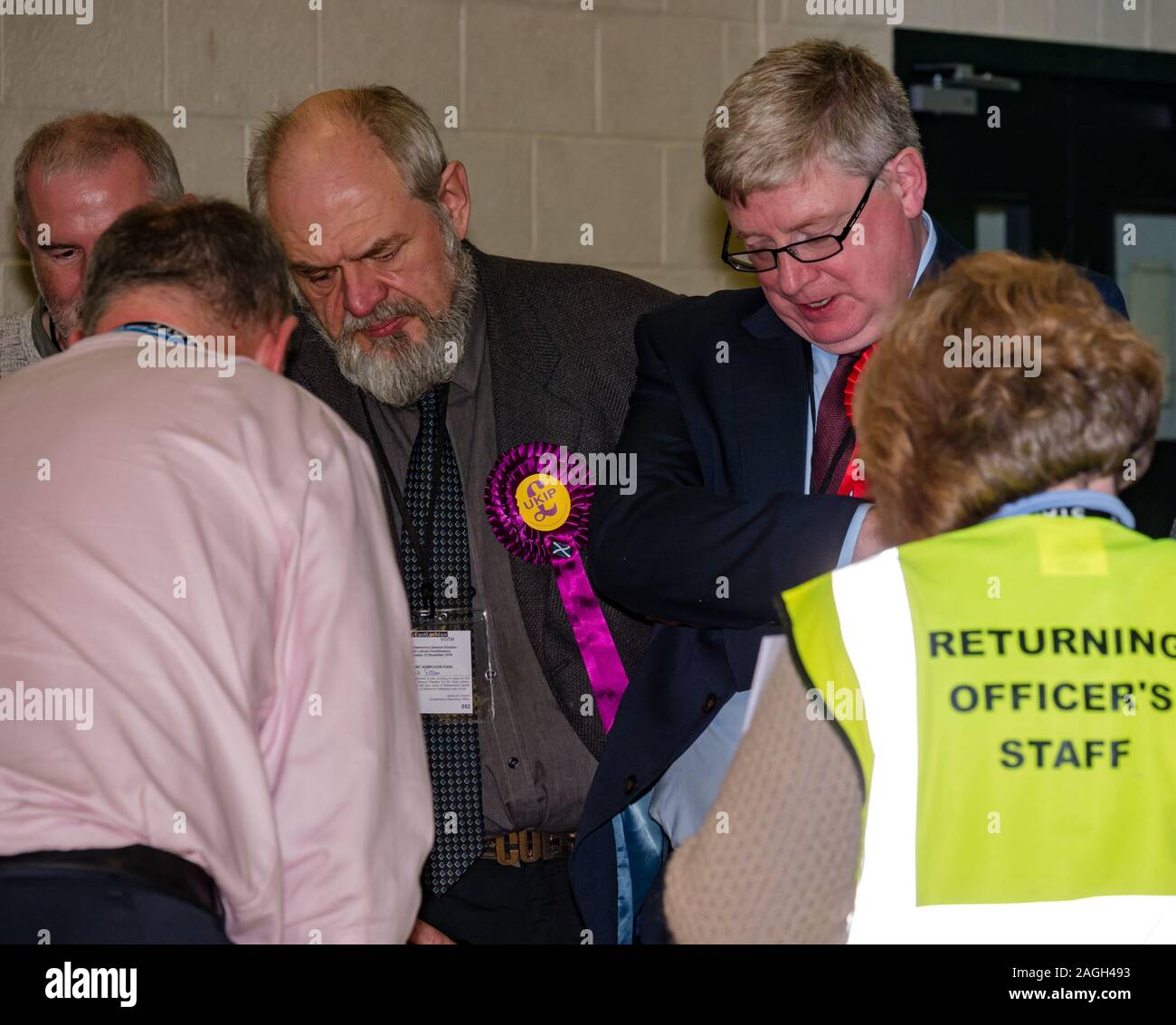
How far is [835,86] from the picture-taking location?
6.17ft

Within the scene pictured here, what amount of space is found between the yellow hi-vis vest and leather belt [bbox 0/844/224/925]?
23.4 inches

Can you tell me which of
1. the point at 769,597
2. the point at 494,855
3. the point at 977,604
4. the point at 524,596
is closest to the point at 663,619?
the point at 769,597

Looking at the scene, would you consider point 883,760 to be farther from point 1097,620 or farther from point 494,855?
point 494,855

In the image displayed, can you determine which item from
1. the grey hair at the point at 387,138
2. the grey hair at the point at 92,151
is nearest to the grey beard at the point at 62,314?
the grey hair at the point at 92,151

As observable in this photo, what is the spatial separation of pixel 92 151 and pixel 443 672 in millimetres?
1107

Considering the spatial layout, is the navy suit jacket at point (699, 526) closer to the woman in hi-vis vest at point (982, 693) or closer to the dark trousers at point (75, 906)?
the woman in hi-vis vest at point (982, 693)

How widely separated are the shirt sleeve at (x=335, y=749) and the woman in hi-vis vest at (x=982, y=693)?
0.32 meters

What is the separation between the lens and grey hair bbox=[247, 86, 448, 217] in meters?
2.34

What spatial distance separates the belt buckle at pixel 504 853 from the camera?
2.19m

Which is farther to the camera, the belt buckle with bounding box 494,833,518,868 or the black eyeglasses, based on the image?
the belt buckle with bounding box 494,833,518,868

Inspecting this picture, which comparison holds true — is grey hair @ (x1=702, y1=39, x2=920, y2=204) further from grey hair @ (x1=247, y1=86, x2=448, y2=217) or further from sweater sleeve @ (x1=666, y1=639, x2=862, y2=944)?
sweater sleeve @ (x1=666, y1=639, x2=862, y2=944)

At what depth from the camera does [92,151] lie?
8.07ft

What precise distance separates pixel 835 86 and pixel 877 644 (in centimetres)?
98

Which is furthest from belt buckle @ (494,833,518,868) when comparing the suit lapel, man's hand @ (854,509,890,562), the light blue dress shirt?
man's hand @ (854,509,890,562)
